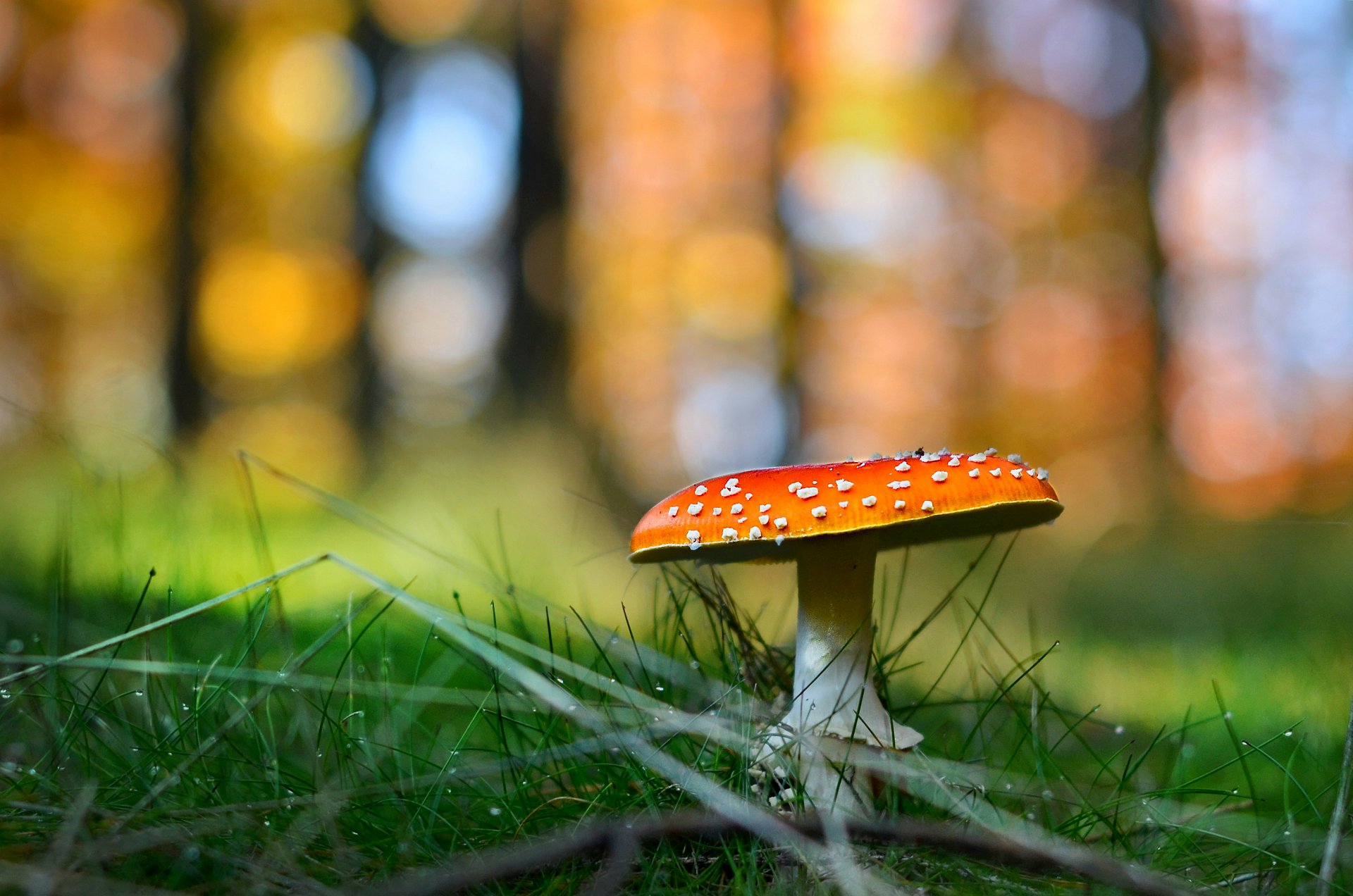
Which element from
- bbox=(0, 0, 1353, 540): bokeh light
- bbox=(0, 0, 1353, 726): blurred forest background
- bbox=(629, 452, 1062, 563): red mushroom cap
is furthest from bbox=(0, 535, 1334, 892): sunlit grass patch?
bbox=(0, 0, 1353, 540): bokeh light

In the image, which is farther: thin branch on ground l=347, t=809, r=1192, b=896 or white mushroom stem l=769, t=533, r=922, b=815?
white mushroom stem l=769, t=533, r=922, b=815

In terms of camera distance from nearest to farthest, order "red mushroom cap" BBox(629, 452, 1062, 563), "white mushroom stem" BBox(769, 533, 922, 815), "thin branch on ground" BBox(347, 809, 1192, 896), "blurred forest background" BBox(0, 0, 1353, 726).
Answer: "thin branch on ground" BBox(347, 809, 1192, 896), "red mushroom cap" BBox(629, 452, 1062, 563), "white mushroom stem" BBox(769, 533, 922, 815), "blurred forest background" BBox(0, 0, 1353, 726)

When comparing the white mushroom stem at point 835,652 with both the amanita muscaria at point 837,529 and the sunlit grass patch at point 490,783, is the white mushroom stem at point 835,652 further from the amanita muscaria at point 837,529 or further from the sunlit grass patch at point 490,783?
the sunlit grass patch at point 490,783

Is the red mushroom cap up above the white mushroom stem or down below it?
above

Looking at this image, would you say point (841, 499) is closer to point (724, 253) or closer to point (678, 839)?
point (678, 839)

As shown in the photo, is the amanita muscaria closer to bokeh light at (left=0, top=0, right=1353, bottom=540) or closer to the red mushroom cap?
the red mushroom cap

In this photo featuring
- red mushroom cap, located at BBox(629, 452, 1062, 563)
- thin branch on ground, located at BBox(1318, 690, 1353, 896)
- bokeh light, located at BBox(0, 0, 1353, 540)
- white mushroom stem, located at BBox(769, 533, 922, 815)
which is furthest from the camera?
bokeh light, located at BBox(0, 0, 1353, 540)

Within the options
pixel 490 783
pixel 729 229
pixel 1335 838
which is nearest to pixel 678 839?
pixel 490 783
